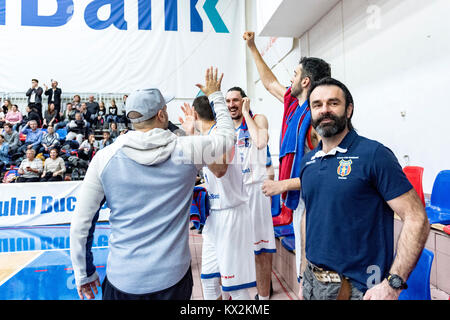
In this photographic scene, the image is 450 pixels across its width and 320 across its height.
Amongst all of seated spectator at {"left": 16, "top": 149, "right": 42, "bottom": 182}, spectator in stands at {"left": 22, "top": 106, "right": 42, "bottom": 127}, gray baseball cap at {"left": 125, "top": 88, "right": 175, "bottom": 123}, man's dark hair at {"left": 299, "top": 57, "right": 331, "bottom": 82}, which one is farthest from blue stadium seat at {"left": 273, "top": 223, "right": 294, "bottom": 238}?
spectator in stands at {"left": 22, "top": 106, "right": 42, "bottom": 127}

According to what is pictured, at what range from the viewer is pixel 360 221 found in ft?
3.93

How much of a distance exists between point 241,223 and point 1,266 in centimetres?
368

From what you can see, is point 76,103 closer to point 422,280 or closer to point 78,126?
point 78,126

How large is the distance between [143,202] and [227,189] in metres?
0.92

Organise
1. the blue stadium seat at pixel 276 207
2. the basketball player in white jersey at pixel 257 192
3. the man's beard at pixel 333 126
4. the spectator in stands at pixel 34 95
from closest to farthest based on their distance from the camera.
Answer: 1. the man's beard at pixel 333 126
2. the basketball player in white jersey at pixel 257 192
3. the blue stadium seat at pixel 276 207
4. the spectator in stands at pixel 34 95

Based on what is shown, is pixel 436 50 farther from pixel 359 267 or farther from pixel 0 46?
pixel 0 46

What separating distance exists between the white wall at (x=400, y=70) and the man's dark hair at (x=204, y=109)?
2773 mm

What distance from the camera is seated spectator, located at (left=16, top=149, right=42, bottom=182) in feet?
24.0

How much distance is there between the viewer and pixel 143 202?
1.30m

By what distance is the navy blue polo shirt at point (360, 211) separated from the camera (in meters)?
1.15

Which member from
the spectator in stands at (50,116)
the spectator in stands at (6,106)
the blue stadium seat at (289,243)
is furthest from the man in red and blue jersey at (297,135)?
the spectator in stands at (6,106)

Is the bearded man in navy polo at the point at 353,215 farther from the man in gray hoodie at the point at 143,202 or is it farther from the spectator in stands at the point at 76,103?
the spectator in stands at the point at 76,103

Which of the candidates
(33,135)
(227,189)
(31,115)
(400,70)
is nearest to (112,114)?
(33,135)
